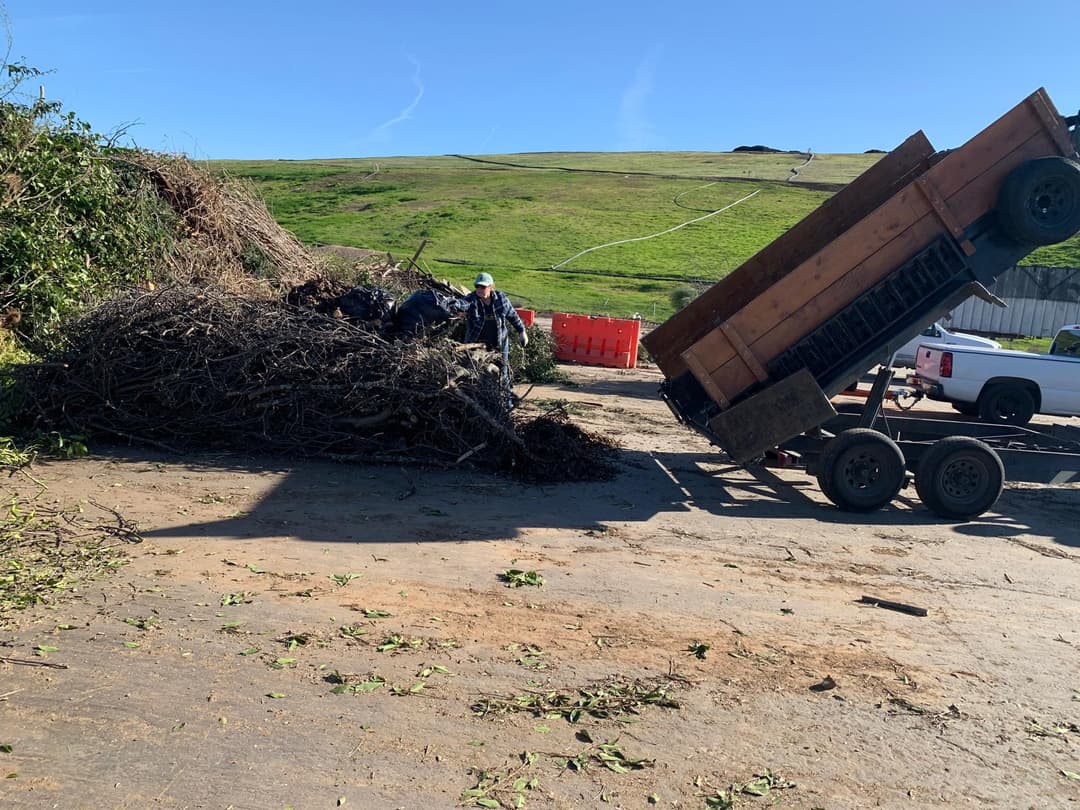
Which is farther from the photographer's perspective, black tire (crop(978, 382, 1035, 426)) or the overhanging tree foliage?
black tire (crop(978, 382, 1035, 426))

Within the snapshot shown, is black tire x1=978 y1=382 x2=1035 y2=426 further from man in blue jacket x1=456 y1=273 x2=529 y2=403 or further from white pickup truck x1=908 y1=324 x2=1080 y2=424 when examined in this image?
man in blue jacket x1=456 y1=273 x2=529 y2=403

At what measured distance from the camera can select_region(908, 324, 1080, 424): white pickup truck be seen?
14.9 meters

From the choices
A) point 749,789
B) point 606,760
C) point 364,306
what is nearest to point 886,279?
point 364,306

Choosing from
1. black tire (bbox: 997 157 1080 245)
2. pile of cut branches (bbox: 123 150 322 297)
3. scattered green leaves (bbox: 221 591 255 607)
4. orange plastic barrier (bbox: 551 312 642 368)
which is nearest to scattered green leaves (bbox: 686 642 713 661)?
scattered green leaves (bbox: 221 591 255 607)

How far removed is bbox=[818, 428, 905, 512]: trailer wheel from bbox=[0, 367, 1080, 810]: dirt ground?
48 centimetres

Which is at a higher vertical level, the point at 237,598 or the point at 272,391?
the point at 272,391

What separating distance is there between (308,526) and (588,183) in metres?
76.1

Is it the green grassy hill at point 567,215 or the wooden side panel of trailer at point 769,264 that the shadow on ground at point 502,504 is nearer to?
the wooden side panel of trailer at point 769,264

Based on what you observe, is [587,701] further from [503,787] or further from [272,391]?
[272,391]

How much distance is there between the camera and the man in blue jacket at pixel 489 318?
33.4ft

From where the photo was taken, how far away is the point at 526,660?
4891 mm

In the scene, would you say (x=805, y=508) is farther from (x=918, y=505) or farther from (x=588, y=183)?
(x=588, y=183)

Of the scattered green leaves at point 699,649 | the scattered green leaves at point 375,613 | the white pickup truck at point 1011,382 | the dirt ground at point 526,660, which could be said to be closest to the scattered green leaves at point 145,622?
the dirt ground at point 526,660

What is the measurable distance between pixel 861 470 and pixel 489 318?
14.2 ft
